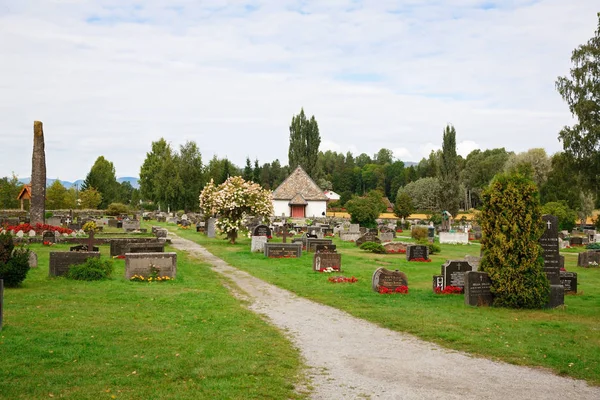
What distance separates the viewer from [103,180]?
97.6 meters

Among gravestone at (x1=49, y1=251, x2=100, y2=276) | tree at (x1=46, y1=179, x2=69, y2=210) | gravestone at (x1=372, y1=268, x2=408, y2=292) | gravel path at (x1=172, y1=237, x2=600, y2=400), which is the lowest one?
gravel path at (x1=172, y1=237, x2=600, y2=400)

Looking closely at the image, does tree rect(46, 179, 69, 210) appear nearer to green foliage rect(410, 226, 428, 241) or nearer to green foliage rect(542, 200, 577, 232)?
green foliage rect(410, 226, 428, 241)

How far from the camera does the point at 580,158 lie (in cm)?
3416

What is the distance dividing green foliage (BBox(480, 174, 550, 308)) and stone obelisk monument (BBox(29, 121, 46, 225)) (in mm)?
32303

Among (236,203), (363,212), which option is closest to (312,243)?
(236,203)

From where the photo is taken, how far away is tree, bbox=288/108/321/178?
294ft

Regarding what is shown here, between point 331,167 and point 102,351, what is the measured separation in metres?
156

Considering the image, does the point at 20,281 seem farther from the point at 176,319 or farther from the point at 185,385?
the point at 185,385

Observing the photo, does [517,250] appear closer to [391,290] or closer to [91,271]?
[391,290]

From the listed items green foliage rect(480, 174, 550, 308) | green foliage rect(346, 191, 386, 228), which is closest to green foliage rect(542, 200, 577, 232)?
green foliage rect(346, 191, 386, 228)

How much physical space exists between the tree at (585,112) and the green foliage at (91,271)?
28219 mm

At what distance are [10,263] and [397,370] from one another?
1127 centimetres

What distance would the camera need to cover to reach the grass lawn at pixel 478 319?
9.64m

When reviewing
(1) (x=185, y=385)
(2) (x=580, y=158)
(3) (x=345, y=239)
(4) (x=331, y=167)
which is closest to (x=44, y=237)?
(3) (x=345, y=239)
